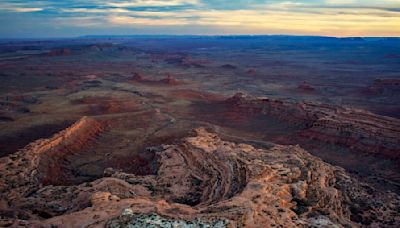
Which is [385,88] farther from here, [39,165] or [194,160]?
[39,165]

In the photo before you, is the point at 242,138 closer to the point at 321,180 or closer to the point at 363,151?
the point at 363,151

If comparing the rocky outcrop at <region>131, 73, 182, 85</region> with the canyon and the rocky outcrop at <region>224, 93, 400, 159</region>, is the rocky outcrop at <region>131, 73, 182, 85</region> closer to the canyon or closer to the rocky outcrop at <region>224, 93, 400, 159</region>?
the canyon

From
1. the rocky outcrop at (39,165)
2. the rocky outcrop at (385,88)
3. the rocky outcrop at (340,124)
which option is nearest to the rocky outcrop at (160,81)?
the rocky outcrop at (340,124)

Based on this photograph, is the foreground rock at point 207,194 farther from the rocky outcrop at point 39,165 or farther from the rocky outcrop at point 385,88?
the rocky outcrop at point 385,88

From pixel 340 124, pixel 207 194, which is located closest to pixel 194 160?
pixel 207 194

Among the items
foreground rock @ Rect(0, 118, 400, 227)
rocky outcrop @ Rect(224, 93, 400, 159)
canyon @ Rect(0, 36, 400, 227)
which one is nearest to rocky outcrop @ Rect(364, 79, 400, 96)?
canyon @ Rect(0, 36, 400, 227)

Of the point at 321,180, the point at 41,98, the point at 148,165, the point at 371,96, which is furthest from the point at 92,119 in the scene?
the point at 371,96
